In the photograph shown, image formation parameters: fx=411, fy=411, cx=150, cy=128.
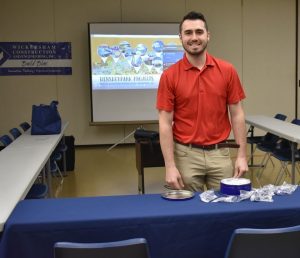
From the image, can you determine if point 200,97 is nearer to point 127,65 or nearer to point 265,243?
point 265,243

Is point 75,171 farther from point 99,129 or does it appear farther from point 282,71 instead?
point 282,71

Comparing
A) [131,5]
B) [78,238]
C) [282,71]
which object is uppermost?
[131,5]

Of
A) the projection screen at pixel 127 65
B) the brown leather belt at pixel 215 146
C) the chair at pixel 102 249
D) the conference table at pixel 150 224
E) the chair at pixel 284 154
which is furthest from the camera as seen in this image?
the projection screen at pixel 127 65

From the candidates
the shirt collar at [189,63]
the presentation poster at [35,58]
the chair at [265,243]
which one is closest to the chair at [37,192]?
the shirt collar at [189,63]

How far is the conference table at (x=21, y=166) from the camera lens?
7.02 ft

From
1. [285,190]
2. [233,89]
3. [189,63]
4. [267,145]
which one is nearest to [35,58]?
[267,145]

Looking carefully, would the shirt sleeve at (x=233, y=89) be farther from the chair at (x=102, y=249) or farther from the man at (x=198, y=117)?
the chair at (x=102, y=249)

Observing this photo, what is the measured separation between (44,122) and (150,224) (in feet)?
11.0

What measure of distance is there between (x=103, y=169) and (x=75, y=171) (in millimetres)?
409

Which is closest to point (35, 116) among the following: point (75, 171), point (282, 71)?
point (75, 171)

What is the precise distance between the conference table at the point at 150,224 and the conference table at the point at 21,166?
13 cm

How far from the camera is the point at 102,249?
1.46 metres

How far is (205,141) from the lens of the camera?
2.37 metres

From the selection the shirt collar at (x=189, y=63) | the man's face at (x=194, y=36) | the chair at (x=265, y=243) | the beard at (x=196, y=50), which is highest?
the man's face at (x=194, y=36)
